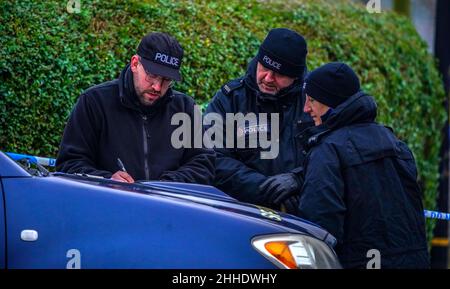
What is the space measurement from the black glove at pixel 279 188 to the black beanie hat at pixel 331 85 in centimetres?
58

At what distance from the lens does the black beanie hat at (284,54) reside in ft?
22.4

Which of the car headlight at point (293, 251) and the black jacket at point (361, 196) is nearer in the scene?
the car headlight at point (293, 251)

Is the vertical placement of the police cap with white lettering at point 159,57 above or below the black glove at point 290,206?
above

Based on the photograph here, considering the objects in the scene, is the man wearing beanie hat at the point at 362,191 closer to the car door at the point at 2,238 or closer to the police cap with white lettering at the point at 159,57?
the police cap with white lettering at the point at 159,57

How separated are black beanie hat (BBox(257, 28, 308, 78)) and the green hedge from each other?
1.19 metres

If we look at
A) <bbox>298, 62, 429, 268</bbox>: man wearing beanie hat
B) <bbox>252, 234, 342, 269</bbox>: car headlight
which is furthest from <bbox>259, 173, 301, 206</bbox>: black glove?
<bbox>252, 234, 342, 269</bbox>: car headlight

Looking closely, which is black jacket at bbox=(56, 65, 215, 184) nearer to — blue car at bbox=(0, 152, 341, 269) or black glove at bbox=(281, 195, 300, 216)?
black glove at bbox=(281, 195, 300, 216)

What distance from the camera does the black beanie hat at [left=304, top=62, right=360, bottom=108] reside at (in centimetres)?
608

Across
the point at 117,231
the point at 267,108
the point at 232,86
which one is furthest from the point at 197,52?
the point at 117,231

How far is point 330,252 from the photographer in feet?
16.6

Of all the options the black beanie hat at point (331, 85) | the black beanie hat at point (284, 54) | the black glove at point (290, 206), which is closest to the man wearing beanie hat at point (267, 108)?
the black beanie hat at point (284, 54)

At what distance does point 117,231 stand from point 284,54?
261 centimetres

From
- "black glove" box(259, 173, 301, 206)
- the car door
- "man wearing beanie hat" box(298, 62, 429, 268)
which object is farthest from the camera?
"black glove" box(259, 173, 301, 206)
